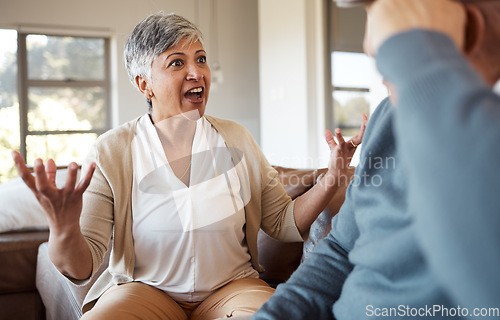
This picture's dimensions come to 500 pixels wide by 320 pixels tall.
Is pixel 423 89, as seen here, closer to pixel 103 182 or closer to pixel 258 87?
pixel 103 182

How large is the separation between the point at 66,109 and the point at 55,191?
544 centimetres

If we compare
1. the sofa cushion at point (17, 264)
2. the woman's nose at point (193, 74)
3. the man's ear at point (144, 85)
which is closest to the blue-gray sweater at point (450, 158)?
the woman's nose at point (193, 74)

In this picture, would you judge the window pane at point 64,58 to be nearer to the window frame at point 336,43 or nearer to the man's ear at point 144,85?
the window frame at point 336,43

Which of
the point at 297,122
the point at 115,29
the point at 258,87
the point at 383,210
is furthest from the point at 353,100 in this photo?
the point at 383,210

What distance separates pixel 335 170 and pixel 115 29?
527cm

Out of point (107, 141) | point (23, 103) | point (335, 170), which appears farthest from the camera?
point (23, 103)

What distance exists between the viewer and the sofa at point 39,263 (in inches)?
69.7

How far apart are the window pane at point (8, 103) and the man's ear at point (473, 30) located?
6055mm

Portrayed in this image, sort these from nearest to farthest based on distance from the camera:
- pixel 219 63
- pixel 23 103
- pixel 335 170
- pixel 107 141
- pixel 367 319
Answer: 1. pixel 367 319
2. pixel 335 170
3. pixel 107 141
4. pixel 23 103
5. pixel 219 63

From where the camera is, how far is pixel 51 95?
19.6ft

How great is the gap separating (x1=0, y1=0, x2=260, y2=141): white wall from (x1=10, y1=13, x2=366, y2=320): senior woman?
4540 millimetres

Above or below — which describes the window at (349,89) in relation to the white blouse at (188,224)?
above

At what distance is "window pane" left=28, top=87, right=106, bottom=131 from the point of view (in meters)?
5.93

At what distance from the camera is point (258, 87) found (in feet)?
22.2
